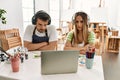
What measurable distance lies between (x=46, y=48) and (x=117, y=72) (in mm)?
1853

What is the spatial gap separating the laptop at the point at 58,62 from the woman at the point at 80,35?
0.74 metres

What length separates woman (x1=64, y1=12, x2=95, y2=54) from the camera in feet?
6.26

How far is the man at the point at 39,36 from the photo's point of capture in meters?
1.89

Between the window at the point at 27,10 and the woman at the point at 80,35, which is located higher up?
the window at the point at 27,10

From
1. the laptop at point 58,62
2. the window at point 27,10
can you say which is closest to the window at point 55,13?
the window at point 27,10

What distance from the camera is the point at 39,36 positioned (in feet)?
6.48

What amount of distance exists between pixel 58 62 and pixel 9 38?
2.05 metres

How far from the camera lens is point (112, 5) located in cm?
785

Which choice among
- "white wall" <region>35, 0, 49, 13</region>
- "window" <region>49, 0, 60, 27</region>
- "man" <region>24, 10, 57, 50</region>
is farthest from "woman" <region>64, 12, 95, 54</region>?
"window" <region>49, 0, 60, 27</region>

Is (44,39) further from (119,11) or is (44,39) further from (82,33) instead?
(119,11)

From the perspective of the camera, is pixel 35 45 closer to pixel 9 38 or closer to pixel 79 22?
pixel 79 22

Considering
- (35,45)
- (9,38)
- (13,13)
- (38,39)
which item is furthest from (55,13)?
(35,45)

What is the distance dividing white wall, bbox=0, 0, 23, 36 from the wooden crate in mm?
230

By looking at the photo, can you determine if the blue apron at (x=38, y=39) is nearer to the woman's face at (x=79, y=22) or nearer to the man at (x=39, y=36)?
the man at (x=39, y=36)
